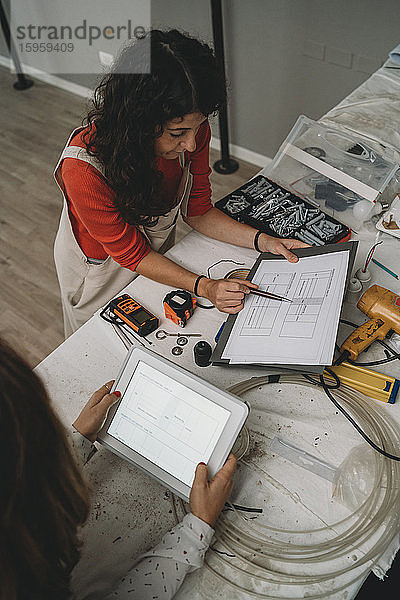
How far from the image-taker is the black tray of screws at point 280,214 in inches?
51.1

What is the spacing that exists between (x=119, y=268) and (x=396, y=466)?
31.7 inches

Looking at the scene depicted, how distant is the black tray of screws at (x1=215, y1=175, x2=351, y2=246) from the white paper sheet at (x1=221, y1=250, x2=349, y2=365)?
0.13m

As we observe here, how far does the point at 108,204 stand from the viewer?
1142 mm

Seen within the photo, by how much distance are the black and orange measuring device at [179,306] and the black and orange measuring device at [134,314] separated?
38mm

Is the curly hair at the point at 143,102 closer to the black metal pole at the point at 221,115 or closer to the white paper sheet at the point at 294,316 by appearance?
the white paper sheet at the point at 294,316

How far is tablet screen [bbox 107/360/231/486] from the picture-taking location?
87 centimetres

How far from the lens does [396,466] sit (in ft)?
2.97

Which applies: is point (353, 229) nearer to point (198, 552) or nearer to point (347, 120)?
point (347, 120)

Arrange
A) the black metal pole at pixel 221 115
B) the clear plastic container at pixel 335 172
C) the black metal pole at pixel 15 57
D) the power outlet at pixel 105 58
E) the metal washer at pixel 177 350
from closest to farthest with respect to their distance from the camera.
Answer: the metal washer at pixel 177 350 → the clear plastic container at pixel 335 172 → the black metal pole at pixel 221 115 → the power outlet at pixel 105 58 → the black metal pole at pixel 15 57

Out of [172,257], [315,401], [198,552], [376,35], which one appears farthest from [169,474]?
[376,35]

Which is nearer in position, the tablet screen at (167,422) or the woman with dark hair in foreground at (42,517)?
the woman with dark hair in foreground at (42,517)

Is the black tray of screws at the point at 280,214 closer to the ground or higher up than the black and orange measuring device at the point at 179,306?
higher up

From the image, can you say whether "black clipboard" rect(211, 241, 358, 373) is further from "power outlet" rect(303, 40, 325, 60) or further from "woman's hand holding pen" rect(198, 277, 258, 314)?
"power outlet" rect(303, 40, 325, 60)

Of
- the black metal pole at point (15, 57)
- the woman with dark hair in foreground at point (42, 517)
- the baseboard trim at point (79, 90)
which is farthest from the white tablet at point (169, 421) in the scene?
the black metal pole at point (15, 57)
